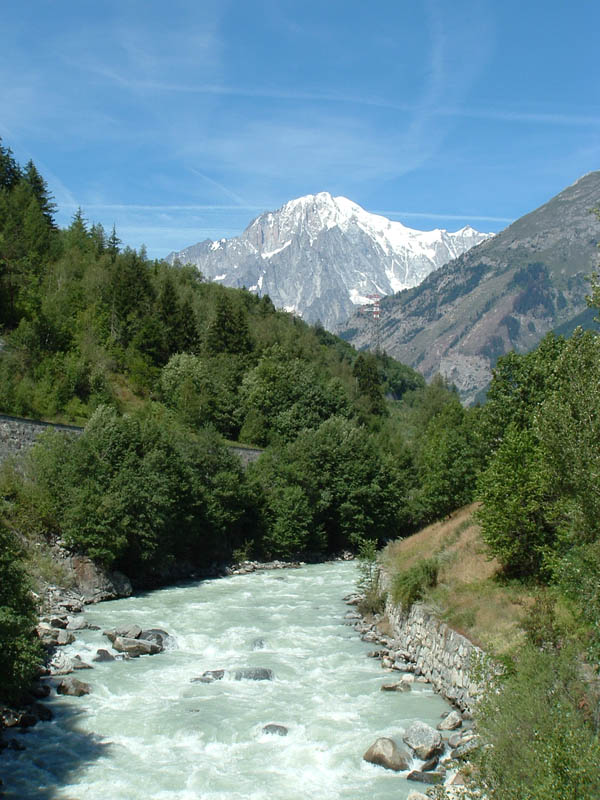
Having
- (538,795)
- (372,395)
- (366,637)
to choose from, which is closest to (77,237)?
(372,395)

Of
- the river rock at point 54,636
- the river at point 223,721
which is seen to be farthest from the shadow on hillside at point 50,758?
the river rock at point 54,636

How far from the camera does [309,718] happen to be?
17.7m

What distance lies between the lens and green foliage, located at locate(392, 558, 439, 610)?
24875 millimetres

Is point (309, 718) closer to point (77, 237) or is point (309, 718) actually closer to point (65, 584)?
point (65, 584)

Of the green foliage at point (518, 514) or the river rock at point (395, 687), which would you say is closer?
the river rock at point (395, 687)

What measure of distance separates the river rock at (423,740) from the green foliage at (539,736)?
249 cm

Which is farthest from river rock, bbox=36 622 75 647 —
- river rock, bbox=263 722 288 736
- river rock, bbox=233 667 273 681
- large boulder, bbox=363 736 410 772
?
large boulder, bbox=363 736 410 772

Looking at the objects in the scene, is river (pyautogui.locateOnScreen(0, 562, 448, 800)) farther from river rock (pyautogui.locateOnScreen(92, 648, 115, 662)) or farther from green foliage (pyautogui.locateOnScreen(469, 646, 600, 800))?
green foliage (pyautogui.locateOnScreen(469, 646, 600, 800))

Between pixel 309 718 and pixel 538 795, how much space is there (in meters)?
9.11

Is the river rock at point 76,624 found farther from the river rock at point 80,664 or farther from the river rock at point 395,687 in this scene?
the river rock at point 395,687

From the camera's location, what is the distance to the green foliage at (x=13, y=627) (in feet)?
50.4

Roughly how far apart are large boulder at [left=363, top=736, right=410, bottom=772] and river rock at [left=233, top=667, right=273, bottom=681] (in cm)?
592

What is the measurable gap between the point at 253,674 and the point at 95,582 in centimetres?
1262

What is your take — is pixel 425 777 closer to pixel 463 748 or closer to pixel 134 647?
pixel 463 748
